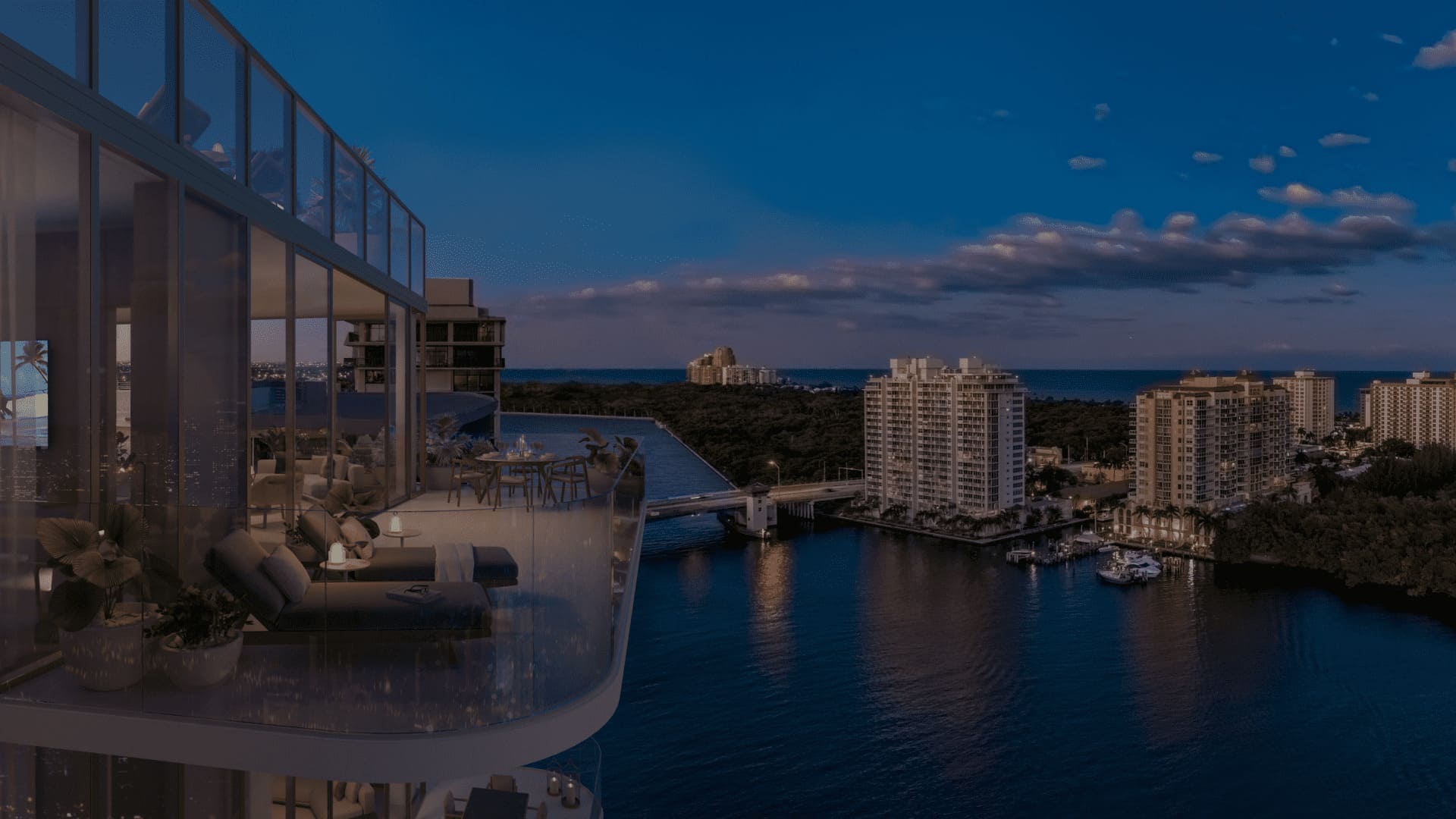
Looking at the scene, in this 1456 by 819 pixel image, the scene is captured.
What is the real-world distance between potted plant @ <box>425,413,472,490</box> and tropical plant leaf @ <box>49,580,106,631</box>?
261 inches

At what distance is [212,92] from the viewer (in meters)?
4.46

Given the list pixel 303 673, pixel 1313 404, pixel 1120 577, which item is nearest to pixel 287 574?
pixel 303 673

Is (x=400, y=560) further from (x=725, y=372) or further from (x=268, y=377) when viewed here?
(x=725, y=372)

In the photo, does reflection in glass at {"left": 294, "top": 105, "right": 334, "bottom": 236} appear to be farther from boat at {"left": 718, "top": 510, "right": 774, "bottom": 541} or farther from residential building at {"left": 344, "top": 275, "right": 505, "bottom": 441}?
boat at {"left": 718, "top": 510, "right": 774, "bottom": 541}

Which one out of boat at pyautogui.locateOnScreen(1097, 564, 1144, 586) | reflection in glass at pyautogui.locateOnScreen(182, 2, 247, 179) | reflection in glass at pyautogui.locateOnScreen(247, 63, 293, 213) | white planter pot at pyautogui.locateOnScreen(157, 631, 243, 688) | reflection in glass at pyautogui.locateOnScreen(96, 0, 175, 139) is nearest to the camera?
white planter pot at pyautogui.locateOnScreen(157, 631, 243, 688)

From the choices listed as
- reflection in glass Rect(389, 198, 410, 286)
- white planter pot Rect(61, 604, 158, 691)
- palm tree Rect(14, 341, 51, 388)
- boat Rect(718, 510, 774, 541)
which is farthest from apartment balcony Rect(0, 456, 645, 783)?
boat Rect(718, 510, 774, 541)

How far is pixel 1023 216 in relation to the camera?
81.4 metres

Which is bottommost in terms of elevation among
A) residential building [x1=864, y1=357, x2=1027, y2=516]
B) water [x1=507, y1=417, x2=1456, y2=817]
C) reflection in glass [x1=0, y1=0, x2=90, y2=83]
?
water [x1=507, y1=417, x2=1456, y2=817]

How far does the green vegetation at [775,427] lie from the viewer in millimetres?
65375

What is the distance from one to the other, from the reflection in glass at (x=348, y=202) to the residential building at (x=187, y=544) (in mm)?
1705

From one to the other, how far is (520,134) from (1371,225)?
230ft

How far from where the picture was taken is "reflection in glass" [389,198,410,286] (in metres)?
8.69

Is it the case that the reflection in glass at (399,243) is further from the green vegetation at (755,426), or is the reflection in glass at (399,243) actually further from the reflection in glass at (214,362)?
the green vegetation at (755,426)

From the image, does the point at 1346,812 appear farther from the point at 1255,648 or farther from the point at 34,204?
the point at 34,204
